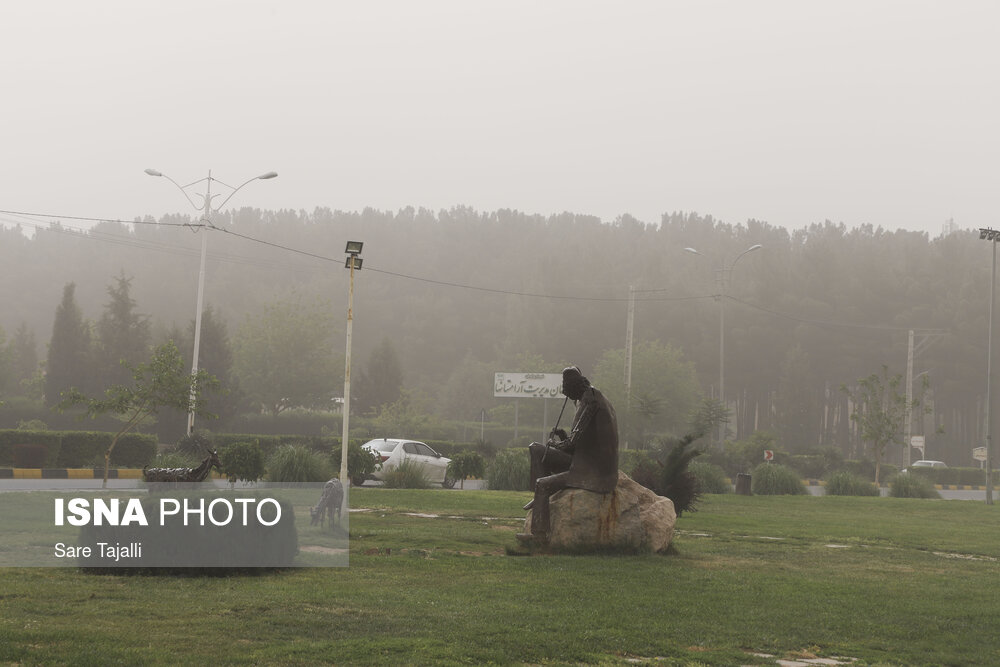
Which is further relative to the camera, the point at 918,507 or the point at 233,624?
the point at 918,507

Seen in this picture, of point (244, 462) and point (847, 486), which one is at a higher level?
point (244, 462)

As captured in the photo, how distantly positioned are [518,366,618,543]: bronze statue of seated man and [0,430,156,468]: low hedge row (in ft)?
64.4

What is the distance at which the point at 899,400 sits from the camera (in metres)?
46.4

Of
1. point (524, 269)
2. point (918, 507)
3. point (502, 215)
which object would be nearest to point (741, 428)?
point (524, 269)

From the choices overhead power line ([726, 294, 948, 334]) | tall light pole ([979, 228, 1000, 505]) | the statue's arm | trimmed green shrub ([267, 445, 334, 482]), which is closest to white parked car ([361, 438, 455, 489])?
trimmed green shrub ([267, 445, 334, 482])

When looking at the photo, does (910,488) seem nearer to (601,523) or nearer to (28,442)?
(601,523)

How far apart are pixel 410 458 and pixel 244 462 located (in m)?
6.19

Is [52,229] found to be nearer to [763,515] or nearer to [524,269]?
[524,269]

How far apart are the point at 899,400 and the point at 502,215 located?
87.3m

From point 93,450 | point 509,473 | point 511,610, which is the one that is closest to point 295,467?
point 509,473

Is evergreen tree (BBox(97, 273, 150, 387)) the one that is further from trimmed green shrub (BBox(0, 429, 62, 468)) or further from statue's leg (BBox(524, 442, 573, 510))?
statue's leg (BBox(524, 442, 573, 510))

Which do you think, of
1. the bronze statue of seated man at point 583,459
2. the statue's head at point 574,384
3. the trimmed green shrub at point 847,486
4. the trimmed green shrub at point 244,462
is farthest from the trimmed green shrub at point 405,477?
the statue's head at point 574,384

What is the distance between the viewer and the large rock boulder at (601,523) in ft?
42.2

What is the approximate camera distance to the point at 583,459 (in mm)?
12805
